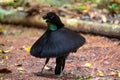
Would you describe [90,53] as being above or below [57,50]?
below

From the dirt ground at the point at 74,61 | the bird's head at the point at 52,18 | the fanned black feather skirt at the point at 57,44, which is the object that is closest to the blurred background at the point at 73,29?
the dirt ground at the point at 74,61

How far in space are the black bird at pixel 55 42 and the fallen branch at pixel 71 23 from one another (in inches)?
121

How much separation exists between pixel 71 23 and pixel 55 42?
408 centimetres

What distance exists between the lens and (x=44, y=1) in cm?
1175

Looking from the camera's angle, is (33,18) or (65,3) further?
(65,3)

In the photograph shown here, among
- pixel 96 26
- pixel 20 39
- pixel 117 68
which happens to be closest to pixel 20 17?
pixel 20 39

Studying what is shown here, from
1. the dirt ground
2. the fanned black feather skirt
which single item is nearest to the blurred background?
the dirt ground

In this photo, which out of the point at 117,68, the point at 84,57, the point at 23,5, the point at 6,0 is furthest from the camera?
the point at 6,0

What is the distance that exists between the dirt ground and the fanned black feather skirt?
0.45 meters

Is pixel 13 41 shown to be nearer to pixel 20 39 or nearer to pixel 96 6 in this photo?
pixel 20 39

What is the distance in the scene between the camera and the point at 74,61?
22.4ft

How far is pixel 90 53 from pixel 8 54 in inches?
61.3

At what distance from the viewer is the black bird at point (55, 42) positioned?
17.0ft

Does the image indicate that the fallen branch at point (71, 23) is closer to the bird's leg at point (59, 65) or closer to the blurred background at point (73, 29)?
the blurred background at point (73, 29)
